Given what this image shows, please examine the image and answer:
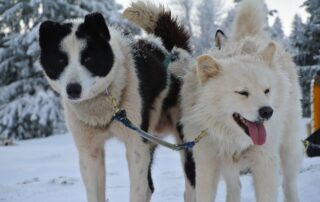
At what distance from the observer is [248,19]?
15.2ft

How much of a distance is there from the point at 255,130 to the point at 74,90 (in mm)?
1294

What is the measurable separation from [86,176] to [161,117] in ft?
2.91

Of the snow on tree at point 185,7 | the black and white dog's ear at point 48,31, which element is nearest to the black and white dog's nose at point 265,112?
the black and white dog's ear at point 48,31

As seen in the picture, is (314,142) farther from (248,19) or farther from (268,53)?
(268,53)

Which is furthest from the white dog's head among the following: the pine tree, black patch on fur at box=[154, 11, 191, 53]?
the pine tree

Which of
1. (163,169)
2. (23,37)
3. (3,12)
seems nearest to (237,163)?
(163,169)

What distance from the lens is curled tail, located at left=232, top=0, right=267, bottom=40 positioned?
4587 millimetres

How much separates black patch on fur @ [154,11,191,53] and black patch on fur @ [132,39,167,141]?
0.65 m

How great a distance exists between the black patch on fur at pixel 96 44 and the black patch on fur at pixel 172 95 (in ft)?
2.64

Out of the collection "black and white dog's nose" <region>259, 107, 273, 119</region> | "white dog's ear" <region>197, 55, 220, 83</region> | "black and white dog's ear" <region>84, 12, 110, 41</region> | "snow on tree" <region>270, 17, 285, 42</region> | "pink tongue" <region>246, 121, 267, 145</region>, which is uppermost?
"snow on tree" <region>270, 17, 285, 42</region>

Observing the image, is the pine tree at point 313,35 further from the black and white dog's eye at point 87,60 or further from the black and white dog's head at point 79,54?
the black and white dog's eye at point 87,60

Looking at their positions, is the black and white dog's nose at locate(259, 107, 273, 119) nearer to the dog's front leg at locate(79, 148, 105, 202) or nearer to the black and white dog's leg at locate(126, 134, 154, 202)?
the black and white dog's leg at locate(126, 134, 154, 202)

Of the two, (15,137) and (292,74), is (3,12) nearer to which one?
(15,137)

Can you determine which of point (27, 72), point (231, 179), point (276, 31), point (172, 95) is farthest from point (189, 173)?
point (276, 31)
